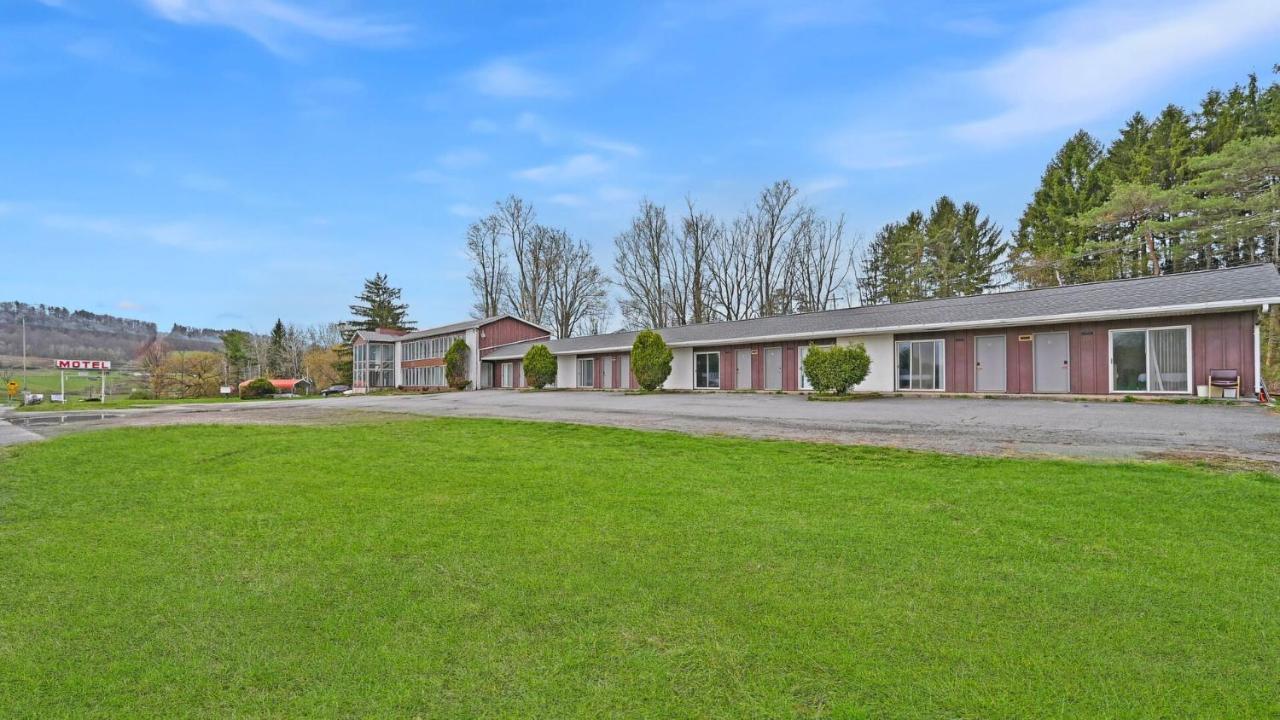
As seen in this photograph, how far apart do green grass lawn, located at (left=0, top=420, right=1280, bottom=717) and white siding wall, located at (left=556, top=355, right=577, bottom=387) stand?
25.5m

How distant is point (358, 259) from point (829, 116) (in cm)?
4184

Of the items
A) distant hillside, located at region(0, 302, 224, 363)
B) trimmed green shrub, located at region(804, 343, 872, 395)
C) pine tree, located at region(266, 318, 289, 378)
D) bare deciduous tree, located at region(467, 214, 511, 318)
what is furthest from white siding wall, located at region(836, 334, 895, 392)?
pine tree, located at region(266, 318, 289, 378)

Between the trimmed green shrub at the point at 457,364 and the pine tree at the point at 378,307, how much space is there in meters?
20.5

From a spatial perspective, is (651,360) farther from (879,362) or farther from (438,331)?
(438,331)

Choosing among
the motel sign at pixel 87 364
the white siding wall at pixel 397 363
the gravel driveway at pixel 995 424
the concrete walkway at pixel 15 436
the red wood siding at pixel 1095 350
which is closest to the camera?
the gravel driveway at pixel 995 424

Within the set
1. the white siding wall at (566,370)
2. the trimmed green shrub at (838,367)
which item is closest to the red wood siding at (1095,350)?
the trimmed green shrub at (838,367)

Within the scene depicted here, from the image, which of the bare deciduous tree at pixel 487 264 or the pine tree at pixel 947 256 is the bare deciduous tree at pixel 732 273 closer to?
the pine tree at pixel 947 256

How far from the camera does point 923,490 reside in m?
4.51

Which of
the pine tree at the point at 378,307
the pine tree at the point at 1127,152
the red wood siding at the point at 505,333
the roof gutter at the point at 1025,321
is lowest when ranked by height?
the roof gutter at the point at 1025,321

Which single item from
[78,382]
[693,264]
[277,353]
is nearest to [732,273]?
[693,264]

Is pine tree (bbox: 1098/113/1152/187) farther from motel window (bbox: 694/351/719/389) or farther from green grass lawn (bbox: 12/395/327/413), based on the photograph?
green grass lawn (bbox: 12/395/327/413)

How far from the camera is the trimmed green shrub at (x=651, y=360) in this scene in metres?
23.2

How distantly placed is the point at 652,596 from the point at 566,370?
28.8m

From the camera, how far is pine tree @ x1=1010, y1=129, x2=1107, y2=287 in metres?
27.4
